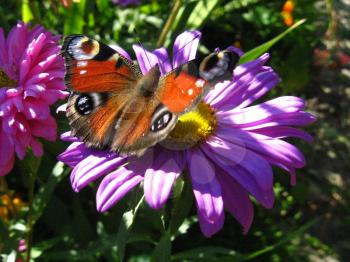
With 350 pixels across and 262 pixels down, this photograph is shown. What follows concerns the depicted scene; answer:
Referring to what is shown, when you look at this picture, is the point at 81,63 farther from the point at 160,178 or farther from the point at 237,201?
the point at 237,201

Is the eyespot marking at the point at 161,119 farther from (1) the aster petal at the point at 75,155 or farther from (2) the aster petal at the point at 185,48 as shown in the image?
(2) the aster petal at the point at 185,48

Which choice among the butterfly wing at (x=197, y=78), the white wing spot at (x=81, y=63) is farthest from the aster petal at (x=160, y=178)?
the white wing spot at (x=81, y=63)


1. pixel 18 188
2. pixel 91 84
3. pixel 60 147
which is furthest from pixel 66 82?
pixel 18 188

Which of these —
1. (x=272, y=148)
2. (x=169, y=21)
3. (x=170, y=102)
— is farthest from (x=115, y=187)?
(x=169, y=21)

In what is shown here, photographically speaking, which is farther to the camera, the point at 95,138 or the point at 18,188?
the point at 18,188

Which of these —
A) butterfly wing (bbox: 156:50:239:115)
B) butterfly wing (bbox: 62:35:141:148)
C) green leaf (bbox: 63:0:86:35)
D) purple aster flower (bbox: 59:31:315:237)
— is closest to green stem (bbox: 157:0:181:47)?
green leaf (bbox: 63:0:86:35)

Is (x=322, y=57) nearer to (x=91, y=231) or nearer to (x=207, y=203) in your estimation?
(x=91, y=231)
